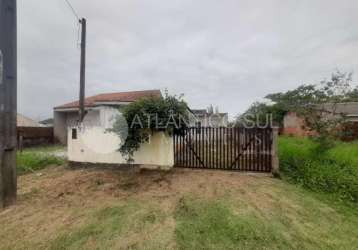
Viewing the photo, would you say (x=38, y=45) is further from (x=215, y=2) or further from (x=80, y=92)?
(x=215, y=2)

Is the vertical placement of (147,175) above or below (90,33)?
below

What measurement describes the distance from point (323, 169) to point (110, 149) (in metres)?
6.89

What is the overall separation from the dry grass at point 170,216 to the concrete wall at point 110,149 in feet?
3.54

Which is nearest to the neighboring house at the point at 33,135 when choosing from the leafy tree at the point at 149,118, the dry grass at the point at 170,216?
the dry grass at the point at 170,216

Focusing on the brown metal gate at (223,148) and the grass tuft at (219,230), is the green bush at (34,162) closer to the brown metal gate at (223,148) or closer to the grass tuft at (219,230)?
the brown metal gate at (223,148)

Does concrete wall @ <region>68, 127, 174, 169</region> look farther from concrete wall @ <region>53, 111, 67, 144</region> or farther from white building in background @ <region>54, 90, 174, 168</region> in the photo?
concrete wall @ <region>53, 111, 67, 144</region>

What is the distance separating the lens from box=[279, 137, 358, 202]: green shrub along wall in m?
4.53

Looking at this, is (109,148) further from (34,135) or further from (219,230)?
(34,135)

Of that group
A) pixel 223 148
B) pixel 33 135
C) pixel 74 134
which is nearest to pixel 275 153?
pixel 223 148

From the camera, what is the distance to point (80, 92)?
8.97 m

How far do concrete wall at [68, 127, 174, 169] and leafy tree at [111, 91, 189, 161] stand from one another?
361 millimetres

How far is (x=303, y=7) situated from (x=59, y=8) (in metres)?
9.54

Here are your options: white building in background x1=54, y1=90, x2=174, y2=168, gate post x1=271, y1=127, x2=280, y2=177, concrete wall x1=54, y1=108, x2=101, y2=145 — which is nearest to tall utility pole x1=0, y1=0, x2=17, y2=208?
white building in background x1=54, y1=90, x2=174, y2=168

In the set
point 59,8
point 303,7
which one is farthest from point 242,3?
point 59,8
